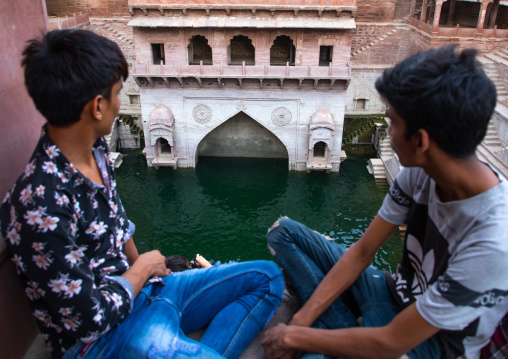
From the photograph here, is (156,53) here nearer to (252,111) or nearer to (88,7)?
(252,111)

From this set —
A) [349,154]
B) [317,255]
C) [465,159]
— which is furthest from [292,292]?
[349,154]

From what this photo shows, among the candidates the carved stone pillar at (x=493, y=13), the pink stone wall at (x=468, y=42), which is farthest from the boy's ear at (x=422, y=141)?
the carved stone pillar at (x=493, y=13)

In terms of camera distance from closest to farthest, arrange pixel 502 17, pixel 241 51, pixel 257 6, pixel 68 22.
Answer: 1. pixel 257 6
2. pixel 241 51
3. pixel 68 22
4. pixel 502 17

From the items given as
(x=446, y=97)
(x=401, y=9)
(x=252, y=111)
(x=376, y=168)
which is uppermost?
(x=446, y=97)

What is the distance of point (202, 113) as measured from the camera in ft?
39.4

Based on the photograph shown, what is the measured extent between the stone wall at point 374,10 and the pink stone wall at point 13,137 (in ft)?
48.3

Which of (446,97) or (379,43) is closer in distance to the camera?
(446,97)

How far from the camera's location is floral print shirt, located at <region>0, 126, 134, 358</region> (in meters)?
1.23

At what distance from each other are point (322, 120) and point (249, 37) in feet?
9.60

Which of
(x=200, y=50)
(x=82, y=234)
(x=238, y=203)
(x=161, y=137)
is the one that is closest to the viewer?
(x=82, y=234)

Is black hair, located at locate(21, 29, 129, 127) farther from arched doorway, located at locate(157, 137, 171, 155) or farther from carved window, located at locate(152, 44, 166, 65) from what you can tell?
arched doorway, located at locate(157, 137, 171, 155)

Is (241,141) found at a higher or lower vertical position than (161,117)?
lower

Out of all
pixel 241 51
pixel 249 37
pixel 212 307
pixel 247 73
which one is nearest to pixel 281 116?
pixel 247 73

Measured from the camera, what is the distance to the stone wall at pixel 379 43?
14844 mm
